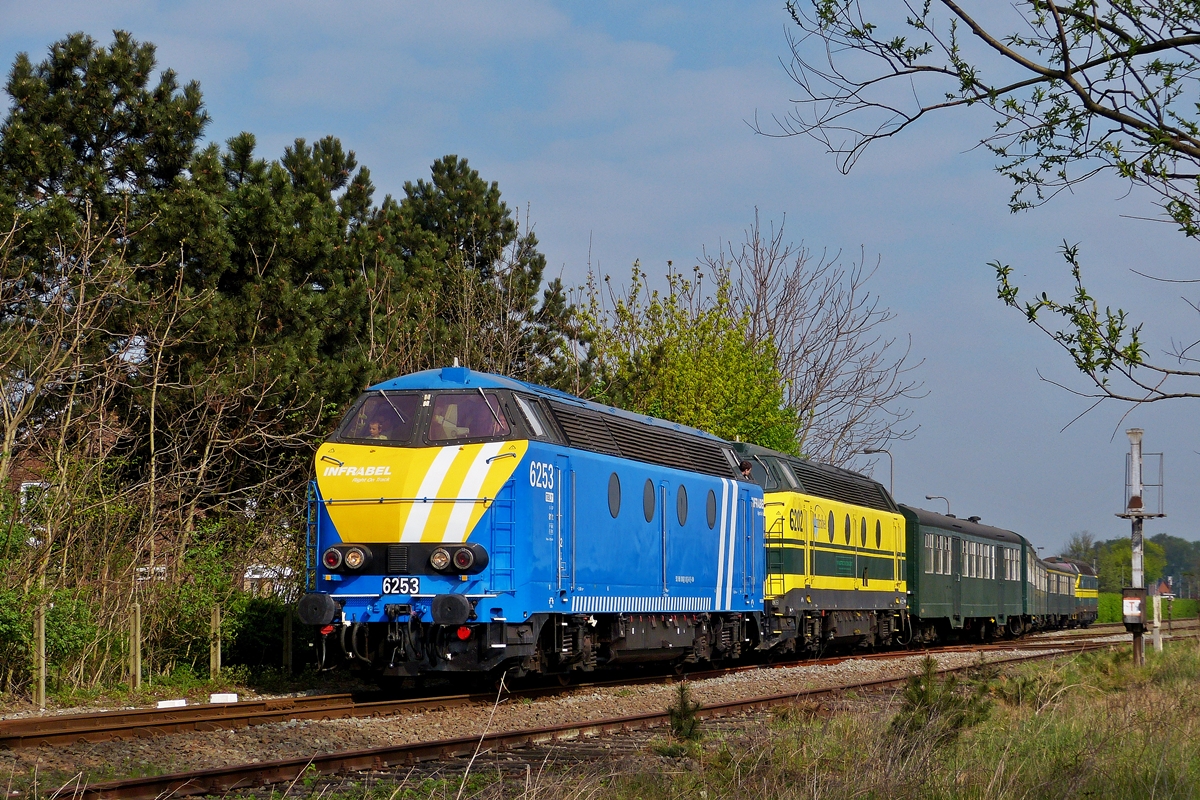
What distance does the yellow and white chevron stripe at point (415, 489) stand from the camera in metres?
14.1

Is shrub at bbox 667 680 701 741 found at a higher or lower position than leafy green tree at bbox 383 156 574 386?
lower

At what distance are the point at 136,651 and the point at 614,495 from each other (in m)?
6.12

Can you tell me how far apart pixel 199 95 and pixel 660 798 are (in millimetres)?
15502

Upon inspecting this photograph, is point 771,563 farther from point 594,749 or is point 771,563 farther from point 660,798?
point 660,798

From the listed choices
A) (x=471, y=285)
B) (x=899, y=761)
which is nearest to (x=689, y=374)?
(x=471, y=285)

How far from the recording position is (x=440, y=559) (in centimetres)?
1398

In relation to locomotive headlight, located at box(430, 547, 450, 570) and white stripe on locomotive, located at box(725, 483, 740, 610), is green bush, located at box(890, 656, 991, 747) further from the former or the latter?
white stripe on locomotive, located at box(725, 483, 740, 610)

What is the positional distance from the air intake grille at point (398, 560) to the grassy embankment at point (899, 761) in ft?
12.7

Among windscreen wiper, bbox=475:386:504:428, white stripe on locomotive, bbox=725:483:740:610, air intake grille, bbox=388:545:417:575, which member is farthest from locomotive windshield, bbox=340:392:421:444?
white stripe on locomotive, bbox=725:483:740:610

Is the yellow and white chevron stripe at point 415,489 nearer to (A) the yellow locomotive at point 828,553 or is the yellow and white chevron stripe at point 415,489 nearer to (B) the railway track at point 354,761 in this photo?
(B) the railway track at point 354,761

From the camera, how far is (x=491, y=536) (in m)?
14.0

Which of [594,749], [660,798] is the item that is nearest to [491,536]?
[594,749]

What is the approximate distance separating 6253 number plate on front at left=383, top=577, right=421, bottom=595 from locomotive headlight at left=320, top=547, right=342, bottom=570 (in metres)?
0.58

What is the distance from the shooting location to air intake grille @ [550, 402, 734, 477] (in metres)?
16.0
